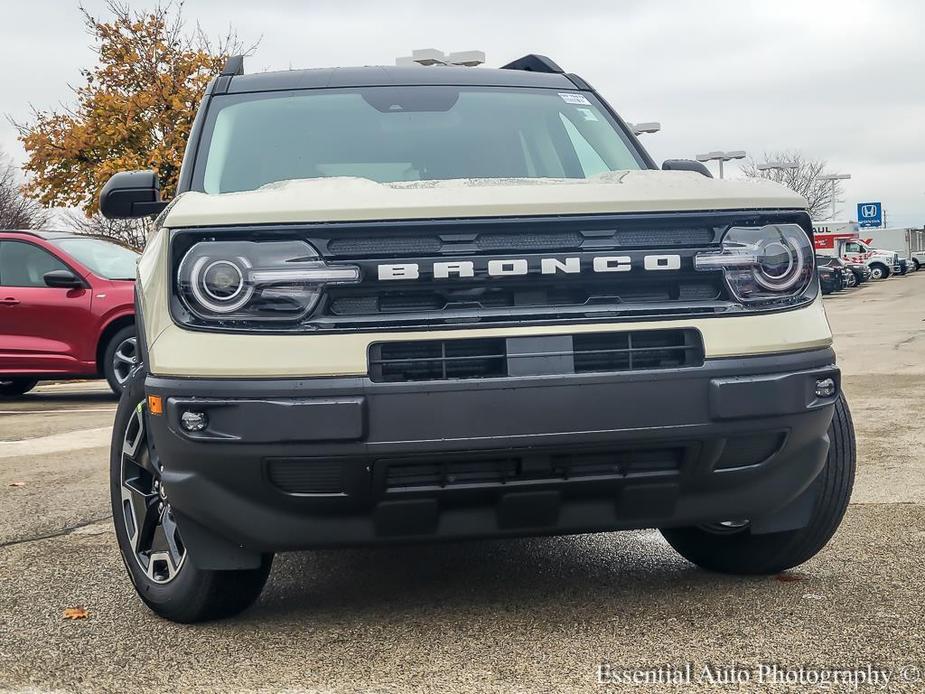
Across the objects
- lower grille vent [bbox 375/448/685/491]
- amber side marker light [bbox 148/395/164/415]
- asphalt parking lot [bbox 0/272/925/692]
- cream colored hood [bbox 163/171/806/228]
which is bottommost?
asphalt parking lot [bbox 0/272/925/692]

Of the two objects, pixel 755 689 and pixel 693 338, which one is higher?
pixel 693 338

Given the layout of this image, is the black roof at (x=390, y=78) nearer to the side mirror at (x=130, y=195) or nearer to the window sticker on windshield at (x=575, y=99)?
the window sticker on windshield at (x=575, y=99)

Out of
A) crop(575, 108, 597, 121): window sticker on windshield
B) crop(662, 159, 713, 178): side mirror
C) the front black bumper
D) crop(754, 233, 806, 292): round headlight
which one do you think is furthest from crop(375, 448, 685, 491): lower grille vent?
crop(575, 108, 597, 121): window sticker on windshield

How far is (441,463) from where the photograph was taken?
120 inches

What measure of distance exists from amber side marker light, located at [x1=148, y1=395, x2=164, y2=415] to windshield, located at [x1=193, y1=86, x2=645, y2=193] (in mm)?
1013

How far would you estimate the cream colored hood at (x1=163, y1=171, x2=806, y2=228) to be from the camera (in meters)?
3.08

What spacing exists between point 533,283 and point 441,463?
507 millimetres

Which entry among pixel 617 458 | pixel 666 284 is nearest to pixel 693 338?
pixel 666 284

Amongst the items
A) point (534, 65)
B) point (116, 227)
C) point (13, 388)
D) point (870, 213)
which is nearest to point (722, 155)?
point (870, 213)

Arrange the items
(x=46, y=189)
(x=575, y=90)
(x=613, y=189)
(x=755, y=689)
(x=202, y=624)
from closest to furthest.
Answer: (x=755, y=689), (x=613, y=189), (x=202, y=624), (x=575, y=90), (x=46, y=189)

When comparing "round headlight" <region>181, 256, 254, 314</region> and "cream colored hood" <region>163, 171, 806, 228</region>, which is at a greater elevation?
"cream colored hood" <region>163, 171, 806, 228</region>

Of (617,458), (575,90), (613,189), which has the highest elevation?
(575,90)

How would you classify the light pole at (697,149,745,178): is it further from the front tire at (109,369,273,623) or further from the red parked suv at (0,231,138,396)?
the front tire at (109,369,273,623)

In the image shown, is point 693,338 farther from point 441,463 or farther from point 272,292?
point 272,292
